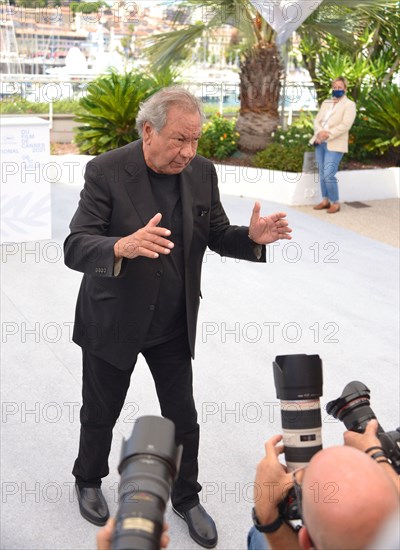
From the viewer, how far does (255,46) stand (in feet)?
36.7

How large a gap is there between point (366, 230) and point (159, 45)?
4.48 m

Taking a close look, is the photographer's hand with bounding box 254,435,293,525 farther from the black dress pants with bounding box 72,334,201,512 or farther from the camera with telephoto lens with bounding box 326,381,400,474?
the black dress pants with bounding box 72,334,201,512

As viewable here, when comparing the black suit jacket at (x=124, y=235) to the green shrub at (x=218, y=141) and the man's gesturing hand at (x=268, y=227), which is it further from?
the green shrub at (x=218, y=141)

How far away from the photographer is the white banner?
388 inches

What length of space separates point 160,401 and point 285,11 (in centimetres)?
779

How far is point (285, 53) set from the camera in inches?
481

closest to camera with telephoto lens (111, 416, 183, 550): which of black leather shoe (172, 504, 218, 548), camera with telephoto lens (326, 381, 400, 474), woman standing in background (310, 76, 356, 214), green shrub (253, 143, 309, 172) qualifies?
camera with telephoto lens (326, 381, 400, 474)

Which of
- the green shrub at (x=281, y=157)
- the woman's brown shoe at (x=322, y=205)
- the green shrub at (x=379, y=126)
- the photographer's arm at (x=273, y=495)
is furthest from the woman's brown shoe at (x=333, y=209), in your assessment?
the photographer's arm at (x=273, y=495)

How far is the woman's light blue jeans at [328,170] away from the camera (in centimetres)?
936

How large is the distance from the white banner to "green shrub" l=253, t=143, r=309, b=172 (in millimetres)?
1468

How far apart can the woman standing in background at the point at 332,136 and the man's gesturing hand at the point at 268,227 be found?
21.1ft

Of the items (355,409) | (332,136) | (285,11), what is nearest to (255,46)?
(285,11)

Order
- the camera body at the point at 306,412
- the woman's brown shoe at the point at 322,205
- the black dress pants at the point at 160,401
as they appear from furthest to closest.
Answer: the woman's brown shoe at the point at 322,205, the black dress pants at the point at 160,401, the camera body at the point at 306,412

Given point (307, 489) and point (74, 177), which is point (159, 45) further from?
point (307, 489)
